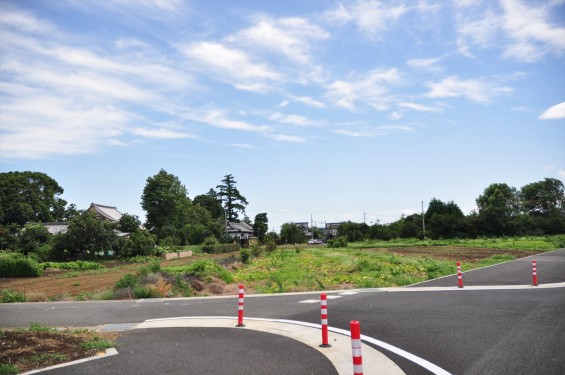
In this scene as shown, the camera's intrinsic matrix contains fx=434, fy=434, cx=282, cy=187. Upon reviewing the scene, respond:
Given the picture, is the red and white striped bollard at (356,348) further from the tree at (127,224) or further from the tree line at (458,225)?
the tree line at (458,225)

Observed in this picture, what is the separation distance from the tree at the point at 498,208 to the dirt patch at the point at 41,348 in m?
81.0

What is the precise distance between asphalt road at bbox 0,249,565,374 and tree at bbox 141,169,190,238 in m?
54.2

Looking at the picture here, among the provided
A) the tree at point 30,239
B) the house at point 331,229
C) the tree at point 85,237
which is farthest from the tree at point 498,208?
the tree at point 30,239

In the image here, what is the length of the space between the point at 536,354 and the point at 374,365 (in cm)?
247

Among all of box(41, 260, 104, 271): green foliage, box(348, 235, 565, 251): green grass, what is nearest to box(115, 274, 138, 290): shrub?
box(41, 260, 104, 271): green foliage

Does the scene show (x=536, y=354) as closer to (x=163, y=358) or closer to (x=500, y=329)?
(x=500, y=329)

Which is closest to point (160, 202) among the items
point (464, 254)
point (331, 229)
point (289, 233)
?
point (289, 233)

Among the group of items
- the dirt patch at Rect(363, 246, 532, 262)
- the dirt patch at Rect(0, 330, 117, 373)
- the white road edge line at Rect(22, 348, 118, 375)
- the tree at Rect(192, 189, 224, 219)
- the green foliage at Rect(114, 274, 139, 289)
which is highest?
the tree at Rect(192, 189, 224, 219)

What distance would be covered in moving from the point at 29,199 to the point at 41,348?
3389 inches

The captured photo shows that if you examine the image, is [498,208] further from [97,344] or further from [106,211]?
[97,344]

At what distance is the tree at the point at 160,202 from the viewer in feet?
228

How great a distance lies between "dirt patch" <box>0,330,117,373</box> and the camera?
7.20 m

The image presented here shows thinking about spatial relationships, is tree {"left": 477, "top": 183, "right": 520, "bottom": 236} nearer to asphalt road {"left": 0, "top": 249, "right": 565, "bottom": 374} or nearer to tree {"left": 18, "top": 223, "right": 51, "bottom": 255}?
asphalt road {"left": 0, "top": 249, "right": 565, "bottom": 374}

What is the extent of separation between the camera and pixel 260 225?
331 feet
